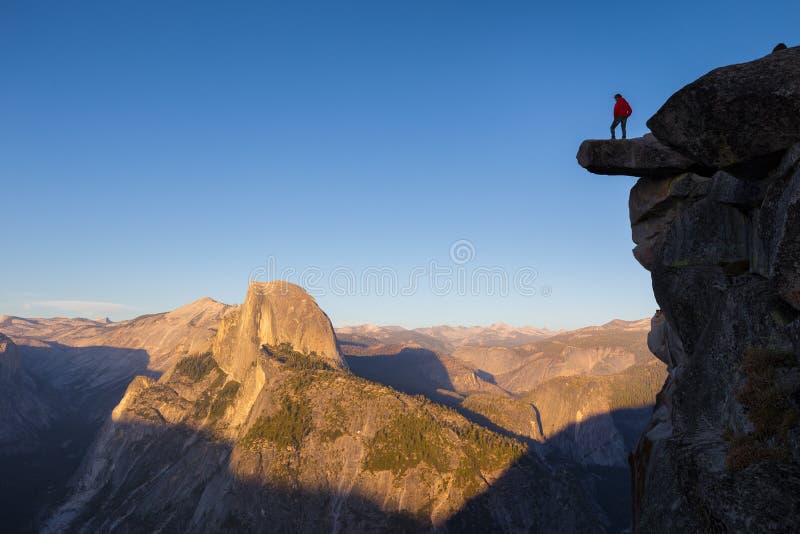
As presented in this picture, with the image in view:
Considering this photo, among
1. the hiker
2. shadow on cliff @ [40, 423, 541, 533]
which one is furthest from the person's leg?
shadow on cliff @ [40, 423, 541, 533]

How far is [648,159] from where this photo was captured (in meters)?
26.5

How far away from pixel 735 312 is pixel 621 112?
14203mm

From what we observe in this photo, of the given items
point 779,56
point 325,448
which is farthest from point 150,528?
point 779,56

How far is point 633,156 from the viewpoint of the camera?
26.6 meters

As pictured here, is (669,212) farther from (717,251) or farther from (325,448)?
(325,448)

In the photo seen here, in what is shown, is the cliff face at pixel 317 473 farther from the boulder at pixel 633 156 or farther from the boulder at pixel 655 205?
the boulder at pixel 633 156

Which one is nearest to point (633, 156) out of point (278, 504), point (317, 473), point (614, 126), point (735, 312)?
point (614, 126)

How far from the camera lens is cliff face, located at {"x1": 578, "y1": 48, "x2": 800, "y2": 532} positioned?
44.0ft

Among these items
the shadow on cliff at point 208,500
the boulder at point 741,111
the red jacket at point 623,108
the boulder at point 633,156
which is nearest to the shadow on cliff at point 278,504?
the shadow on cliff at point 208,500

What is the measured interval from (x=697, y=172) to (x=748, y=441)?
1672 cm

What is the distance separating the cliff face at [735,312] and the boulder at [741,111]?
38mm

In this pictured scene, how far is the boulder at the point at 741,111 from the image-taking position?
16.3 m

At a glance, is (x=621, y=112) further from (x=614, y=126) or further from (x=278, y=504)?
(x=278, y=504)

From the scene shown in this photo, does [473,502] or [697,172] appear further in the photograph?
[473,502]
